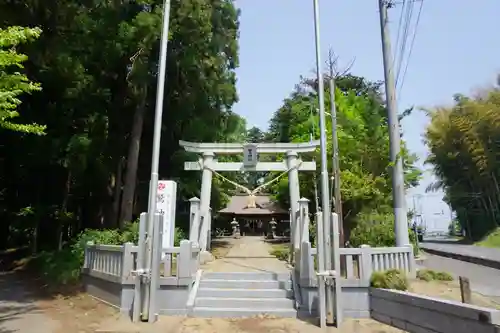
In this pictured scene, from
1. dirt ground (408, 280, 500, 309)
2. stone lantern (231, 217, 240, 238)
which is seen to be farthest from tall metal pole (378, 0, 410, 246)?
stone lantern (231, 217, 240, 238)

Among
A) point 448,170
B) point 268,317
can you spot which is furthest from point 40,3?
point 448,170

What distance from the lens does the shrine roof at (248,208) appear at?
3036 centimetres

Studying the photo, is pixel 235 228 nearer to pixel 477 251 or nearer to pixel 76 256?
pixel 477 251

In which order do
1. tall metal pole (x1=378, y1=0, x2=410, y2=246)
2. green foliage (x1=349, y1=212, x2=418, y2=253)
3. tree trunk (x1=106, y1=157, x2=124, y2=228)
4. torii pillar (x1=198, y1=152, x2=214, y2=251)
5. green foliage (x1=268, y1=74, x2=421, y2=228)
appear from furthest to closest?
green foliage (x1=268, y1=74, x2=421, y2=228)
tree trunk (x1=106, y1=157, x2=124, y2=228)
torii pillar (x1=198, y1=152, x2=214, y2=251)
green foliage (x1=349, y1=212, x2=418, y2=253)
tall metal pole (x1=378, y1=0, x2=410, y2=246)

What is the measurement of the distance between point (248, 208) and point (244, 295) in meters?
24.3

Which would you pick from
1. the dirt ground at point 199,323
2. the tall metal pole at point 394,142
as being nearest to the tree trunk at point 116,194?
the dirt ground at point 199,323

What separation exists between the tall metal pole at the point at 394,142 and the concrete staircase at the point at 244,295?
2.50m

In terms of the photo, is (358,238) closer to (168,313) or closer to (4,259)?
(168,313)

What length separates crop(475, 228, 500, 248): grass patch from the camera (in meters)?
22.3

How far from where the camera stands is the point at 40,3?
9125mm

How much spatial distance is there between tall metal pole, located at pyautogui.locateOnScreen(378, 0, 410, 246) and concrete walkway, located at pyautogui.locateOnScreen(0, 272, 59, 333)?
6.40 metres

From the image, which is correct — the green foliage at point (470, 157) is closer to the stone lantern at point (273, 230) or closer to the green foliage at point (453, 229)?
the stone lantern at point (273, 230)

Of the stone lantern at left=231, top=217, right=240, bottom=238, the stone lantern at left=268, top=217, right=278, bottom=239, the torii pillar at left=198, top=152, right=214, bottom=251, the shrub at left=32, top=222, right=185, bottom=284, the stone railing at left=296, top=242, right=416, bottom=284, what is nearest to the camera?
the stone railing at left=296, top=242, right=416, bottom=284

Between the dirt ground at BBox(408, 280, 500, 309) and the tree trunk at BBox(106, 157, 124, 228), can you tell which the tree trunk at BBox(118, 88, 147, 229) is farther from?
the dirt ground at BBox(408, 280, 500, 309)
